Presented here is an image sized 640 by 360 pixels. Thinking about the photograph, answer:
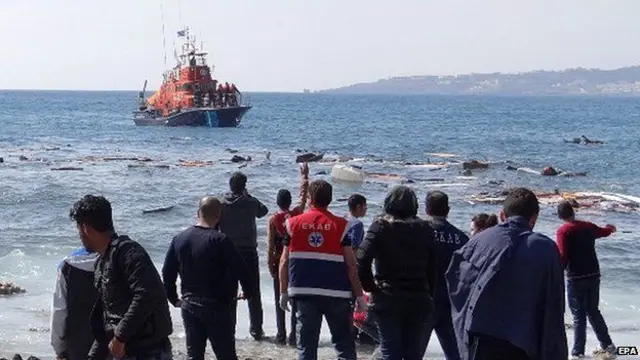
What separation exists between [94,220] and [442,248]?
3.10 metres

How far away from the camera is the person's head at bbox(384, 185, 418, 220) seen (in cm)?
706

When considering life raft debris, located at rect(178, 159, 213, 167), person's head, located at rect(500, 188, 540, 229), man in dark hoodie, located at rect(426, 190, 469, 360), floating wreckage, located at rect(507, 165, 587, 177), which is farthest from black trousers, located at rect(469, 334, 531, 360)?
life raft debris, located at rect(178, 159, 213, 167)

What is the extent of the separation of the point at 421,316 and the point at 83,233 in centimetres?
282

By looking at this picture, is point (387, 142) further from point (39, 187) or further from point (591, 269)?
point (591, 269)

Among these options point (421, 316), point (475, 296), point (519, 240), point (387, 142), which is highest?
point (519, 240)

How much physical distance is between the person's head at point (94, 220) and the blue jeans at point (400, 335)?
248 cm

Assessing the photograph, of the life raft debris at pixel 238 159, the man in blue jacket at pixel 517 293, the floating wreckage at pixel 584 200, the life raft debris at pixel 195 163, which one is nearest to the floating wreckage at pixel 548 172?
Answer: the floating wreckage at pixel 584 200

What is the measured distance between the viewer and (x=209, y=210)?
24.3ft

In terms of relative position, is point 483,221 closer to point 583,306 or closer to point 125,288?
point 583,306

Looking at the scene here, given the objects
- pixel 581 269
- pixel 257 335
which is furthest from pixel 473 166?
pixel 581 269

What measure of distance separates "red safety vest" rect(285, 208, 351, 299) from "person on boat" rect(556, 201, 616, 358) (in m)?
3.04

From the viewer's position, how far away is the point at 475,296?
18.4 feet

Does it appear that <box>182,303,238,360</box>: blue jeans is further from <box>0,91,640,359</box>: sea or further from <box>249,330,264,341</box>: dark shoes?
<box>0,91,640,359</box>: sea

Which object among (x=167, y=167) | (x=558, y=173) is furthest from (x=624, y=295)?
(x=167, y=167)
